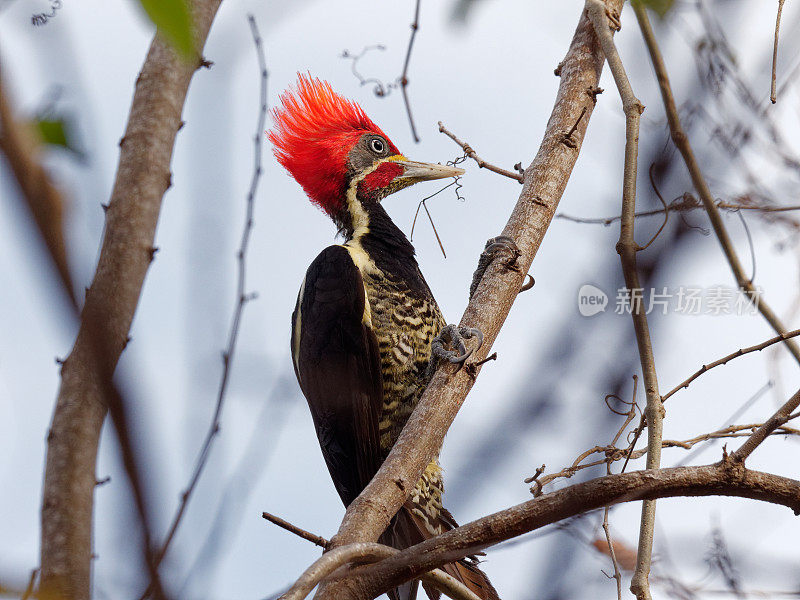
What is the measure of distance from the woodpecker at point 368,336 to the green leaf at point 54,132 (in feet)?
4.71

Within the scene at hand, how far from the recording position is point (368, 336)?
2.88 meters

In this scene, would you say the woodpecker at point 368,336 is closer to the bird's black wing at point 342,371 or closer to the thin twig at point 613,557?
the bird's black wing at point 342,371

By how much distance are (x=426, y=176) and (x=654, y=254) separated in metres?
2.80

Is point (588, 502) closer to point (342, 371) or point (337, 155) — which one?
point (342, 371)

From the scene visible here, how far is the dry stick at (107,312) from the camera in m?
0.55

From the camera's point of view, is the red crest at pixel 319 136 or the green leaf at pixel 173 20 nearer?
the green leaf at pixel 173 20

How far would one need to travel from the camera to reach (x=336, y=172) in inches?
138

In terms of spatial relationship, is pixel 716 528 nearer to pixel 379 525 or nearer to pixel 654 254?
pixel 379 525

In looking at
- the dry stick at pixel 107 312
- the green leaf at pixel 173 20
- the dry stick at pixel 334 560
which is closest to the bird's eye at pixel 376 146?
the dry stick at pixel 107 312

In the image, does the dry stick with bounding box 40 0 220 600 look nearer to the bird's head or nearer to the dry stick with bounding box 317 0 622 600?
the dry stick with bounding box 317 0 622 600

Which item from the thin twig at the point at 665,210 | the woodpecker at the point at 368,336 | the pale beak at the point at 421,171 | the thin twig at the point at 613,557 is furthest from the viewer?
the pale beak at the point at 421,171

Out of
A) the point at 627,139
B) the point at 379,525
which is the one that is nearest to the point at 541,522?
the point at 379,525

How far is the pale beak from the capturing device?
3342 millimetres

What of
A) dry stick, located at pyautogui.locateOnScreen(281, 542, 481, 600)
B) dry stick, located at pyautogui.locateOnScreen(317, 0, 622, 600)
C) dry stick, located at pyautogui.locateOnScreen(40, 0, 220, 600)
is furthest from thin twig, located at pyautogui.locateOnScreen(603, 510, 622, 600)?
dry stick, located at pyautogui.locateOnScreen(40, 0, 220, 600)
